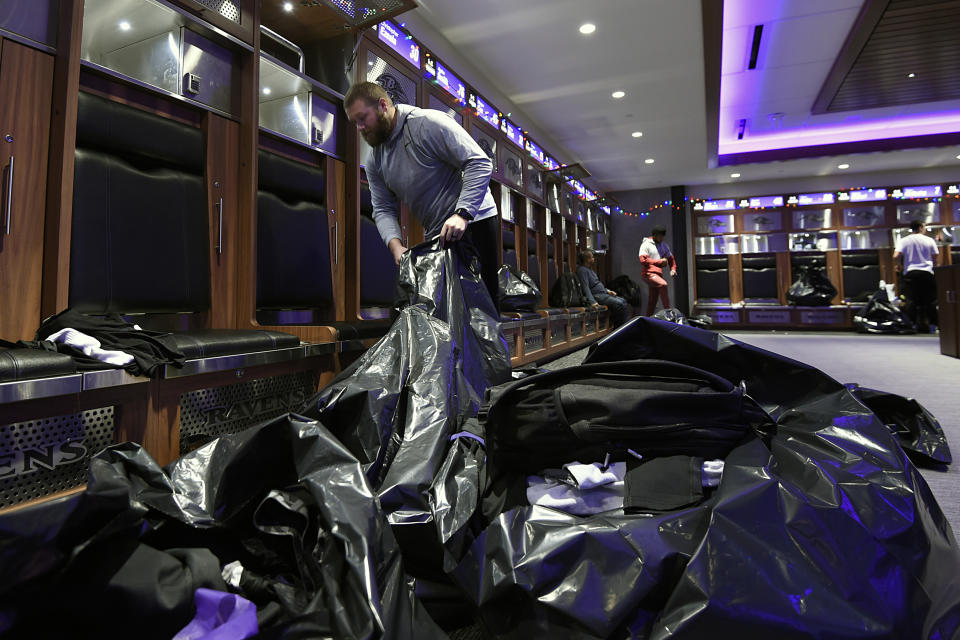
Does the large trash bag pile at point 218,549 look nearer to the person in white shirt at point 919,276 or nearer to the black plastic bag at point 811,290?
the person in white shirt at point 919,276

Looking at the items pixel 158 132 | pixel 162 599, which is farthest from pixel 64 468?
pixel 158 132

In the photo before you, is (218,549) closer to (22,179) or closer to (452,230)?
(452,230)

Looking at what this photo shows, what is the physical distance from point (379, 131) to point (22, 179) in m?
1.15

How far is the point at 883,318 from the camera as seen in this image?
25.7 ft

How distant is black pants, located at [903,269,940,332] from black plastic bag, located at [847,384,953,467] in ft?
25.7

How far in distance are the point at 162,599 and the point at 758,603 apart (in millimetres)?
763

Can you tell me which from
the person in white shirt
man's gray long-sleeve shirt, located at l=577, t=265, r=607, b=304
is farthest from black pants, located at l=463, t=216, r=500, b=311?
the person in white shirt

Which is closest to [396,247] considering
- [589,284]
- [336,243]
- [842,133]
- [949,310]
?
[336,243]

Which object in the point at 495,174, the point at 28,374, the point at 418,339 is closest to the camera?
the point at 28,374

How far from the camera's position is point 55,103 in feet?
5.08

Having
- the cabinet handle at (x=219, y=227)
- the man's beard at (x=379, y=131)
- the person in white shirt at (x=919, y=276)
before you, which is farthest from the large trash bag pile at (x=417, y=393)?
the person in white shirt at (x=919, y=276)

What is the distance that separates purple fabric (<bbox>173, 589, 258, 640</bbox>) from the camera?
0.60m

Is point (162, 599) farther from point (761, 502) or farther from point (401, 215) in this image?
point (401, 215)

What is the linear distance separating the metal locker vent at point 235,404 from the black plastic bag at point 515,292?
209cm
